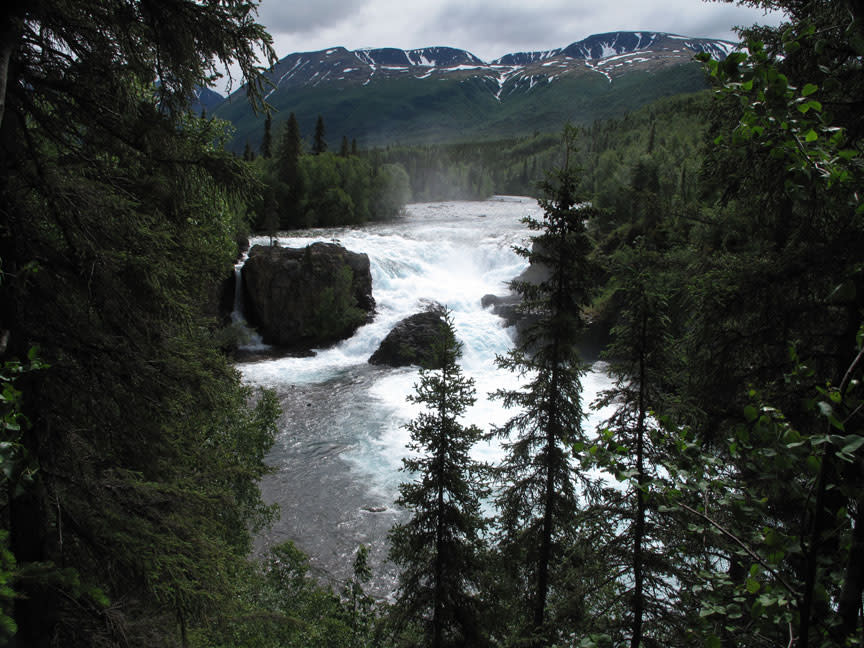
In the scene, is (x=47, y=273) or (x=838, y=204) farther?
(x=47, y=273)

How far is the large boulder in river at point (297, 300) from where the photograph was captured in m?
30.6

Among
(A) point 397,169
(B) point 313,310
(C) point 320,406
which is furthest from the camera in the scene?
(A) point 397,169

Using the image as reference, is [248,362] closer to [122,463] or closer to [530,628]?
[530,628]

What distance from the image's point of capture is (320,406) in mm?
22141

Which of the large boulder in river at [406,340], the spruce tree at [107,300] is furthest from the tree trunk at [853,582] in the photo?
the large boulder in river at [406,340]

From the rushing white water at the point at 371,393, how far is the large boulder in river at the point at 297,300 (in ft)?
4.85

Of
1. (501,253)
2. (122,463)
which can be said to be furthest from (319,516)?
(501,253)

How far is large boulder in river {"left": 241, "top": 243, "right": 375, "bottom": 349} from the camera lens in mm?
30562

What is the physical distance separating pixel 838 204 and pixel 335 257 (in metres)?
31.9

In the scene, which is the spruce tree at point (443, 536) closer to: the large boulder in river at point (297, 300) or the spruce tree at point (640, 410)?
the spruce tree at point (640, 410)

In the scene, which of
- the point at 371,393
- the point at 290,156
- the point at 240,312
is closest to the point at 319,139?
the point at 290,156

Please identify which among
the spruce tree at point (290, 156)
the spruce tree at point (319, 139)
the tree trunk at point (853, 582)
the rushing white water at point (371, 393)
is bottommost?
the rushing white water at point (371, 393)

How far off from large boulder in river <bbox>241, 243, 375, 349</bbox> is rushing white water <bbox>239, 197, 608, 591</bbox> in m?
1.48

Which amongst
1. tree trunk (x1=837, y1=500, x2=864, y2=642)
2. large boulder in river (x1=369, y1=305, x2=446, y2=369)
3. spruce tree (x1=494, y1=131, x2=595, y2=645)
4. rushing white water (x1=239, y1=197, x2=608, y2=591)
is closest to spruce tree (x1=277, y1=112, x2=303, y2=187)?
rushing white water (x1=239, y1=197, x2=608, y2=591)
